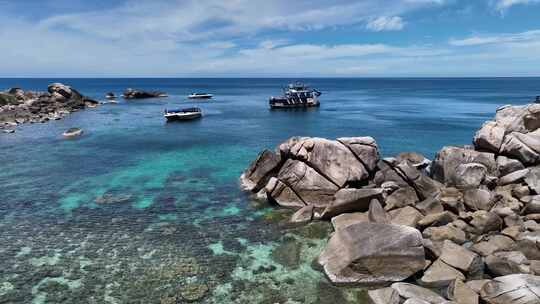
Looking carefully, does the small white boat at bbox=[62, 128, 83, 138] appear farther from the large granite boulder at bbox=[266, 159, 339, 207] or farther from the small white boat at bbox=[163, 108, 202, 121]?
the large granite boulder at bbox=[266, 159, 339, 207]

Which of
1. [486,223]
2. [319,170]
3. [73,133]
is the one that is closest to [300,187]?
[319,170]

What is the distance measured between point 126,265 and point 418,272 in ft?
51.1

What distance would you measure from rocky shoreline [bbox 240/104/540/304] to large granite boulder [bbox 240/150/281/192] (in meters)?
0.09

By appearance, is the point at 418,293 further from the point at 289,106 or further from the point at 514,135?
the point at 289,106

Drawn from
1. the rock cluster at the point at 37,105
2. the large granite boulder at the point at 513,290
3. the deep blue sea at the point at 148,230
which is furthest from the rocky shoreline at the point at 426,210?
the rock cluster at the point at 37,105

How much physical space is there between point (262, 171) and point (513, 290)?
2226 cm

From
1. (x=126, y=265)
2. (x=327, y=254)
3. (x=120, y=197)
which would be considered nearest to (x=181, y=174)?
(x=120, y=197)

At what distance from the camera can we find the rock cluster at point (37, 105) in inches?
3282

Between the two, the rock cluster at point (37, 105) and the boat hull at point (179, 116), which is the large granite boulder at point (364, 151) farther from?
the rock cluster at point (37, 105)

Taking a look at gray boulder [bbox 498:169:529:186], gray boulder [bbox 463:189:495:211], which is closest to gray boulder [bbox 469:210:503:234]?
gray boulder [bbox 463:189:495:211]

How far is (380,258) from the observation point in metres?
19.6

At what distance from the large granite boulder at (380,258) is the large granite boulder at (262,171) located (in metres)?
14.8

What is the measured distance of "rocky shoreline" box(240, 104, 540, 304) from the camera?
18766 mm

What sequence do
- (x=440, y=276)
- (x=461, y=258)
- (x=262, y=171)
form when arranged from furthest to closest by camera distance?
1. (x=262, y=171)
2. (x=461, y=258)
3. (x=440, y=276)
